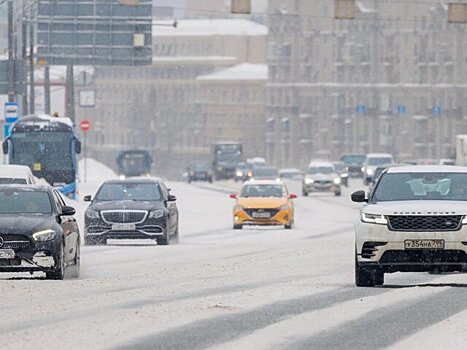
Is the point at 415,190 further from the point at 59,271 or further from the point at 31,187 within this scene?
the point at 31,187

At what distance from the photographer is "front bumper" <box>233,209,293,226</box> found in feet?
154

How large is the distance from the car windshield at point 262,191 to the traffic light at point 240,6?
4717mm

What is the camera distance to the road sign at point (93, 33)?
79.9 meters

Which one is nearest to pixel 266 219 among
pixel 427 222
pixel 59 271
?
pixel 59 271

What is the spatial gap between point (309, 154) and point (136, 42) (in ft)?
364

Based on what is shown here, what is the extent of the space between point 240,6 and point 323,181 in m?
40.4

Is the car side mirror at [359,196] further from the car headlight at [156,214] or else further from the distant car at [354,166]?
the distant car at [354,166]

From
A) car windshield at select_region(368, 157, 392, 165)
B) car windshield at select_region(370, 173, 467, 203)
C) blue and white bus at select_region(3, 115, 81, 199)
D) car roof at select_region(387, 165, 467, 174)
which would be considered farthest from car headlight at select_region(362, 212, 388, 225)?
car windshield at select_region(368, 157, 392, 165)

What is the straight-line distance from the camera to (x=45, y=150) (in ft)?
215

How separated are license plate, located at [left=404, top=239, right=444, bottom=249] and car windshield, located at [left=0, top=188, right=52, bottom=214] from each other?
211 inches

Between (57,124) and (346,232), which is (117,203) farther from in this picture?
(57,124)

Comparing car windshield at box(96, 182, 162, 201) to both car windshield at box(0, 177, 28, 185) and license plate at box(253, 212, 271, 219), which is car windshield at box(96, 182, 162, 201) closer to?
car windshield at box(0, 177, 28, 185)

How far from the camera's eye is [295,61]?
195875 mm

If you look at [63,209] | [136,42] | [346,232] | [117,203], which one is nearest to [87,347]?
[63,209]
